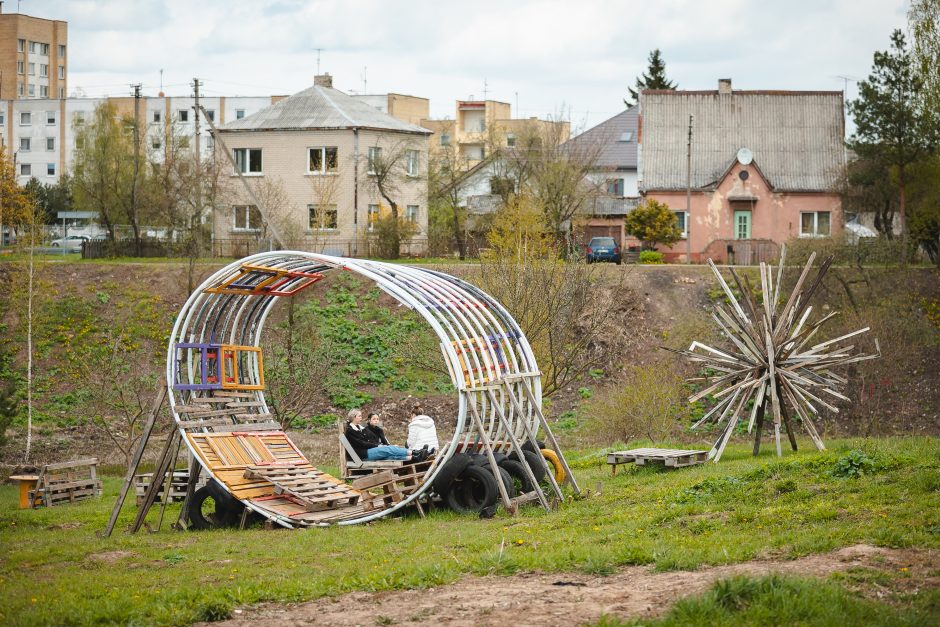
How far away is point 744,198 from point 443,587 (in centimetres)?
4382

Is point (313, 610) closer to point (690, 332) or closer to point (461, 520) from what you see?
point (461, 520)

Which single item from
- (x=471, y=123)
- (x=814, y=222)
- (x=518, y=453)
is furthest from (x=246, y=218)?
(x=471, y=123)

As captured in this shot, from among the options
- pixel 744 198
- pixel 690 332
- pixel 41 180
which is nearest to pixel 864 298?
pixel 690 332

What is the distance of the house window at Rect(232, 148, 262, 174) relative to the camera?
169ft

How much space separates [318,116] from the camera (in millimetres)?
51719

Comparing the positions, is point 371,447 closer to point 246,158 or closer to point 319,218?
point 319,218

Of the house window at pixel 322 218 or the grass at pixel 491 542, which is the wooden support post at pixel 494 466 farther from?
the house window at pixel 322 218

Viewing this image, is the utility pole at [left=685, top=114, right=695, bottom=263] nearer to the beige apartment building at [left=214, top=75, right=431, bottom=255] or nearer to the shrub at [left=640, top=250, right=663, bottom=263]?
the shrub at [left=640, top=250, right=663, bottom=263]

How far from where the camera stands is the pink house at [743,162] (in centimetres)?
5100

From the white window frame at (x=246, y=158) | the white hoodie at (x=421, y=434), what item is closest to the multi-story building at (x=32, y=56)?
the white window frame at (x=246, y=158)

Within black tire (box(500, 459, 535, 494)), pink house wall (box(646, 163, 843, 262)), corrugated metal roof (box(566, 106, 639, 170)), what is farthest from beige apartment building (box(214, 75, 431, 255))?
black tire (box(500, 459, 535, 494))

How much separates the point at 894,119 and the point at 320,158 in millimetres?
25596

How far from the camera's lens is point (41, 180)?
287ft

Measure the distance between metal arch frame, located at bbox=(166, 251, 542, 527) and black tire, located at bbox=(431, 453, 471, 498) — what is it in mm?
140
